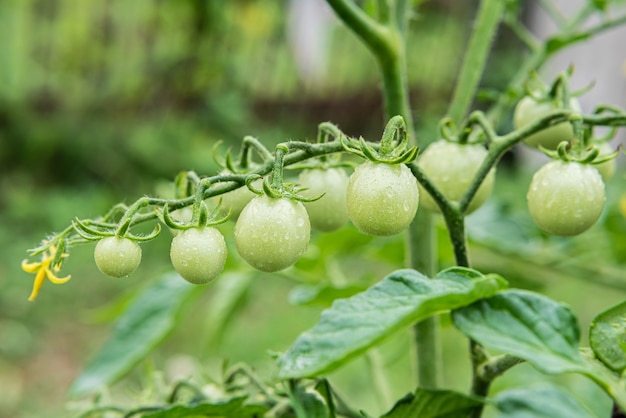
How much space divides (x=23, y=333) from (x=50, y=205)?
729 mm

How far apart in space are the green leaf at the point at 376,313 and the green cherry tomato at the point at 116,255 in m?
0.11

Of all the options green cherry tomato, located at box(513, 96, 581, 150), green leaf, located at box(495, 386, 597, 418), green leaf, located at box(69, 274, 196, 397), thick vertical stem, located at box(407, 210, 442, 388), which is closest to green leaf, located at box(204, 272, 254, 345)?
green leaf, located at box(69, 274, 196, 397)

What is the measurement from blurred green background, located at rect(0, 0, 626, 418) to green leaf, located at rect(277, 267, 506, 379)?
1067 millimetres

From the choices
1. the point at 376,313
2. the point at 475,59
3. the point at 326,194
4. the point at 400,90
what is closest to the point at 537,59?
the point at 475,59

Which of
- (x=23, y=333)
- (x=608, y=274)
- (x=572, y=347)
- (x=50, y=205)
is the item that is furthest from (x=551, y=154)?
(x=50, y=205)

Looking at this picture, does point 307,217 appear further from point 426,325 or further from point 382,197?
point 426,325

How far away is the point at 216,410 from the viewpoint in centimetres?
48

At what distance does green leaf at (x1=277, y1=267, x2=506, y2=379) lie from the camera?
1.24 feet

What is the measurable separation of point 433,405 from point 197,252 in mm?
172

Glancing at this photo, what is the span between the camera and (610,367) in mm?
423

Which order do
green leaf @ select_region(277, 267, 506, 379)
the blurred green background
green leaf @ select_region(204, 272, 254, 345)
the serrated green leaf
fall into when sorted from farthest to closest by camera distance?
the blurred green background, green leaf @ select_region(204, 272, 254, 345), the serrated green leaf, green leaf @ select_region(277, 267, 506, 379)

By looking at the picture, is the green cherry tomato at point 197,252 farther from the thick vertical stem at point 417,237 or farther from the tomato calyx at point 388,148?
the thick vertical stem at point 417,237

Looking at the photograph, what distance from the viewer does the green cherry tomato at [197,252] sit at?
1.45 ft

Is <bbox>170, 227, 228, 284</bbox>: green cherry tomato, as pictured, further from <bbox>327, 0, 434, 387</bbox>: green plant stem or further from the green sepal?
<bbox>327, 0, 434, 387</bbox>: green plant stem
